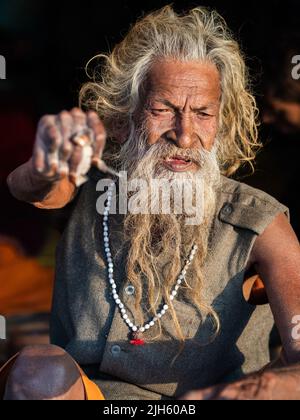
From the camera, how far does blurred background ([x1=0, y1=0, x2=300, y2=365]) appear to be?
5.30m

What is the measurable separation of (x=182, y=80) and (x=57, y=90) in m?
2.23

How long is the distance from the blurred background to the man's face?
1209 millimetres

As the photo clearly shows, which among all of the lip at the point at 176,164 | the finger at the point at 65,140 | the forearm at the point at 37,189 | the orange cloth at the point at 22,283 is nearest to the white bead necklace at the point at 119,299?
the forearm at the point at 37,189

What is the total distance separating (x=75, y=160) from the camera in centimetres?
277

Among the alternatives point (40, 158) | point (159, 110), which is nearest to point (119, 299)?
point (159, 110)

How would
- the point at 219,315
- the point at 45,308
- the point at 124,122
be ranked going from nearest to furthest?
1. the point at 219,315
2. the point at 124,122
3. the point at 45,308

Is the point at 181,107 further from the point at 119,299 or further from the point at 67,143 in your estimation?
the point at 67,143

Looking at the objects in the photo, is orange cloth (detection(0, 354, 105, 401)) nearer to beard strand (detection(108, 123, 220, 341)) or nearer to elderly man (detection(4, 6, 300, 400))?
elderly man (detection(4, 6, 300, 400))

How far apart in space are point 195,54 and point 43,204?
903 mm

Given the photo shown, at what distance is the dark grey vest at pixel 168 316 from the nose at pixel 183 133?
1.07 ft

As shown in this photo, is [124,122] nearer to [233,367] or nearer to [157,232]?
[157,232]

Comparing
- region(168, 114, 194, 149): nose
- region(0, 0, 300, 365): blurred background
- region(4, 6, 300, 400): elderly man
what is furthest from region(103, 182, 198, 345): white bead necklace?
region(0, 0, 300, 365): blurred background

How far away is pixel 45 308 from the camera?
6.03 metres
